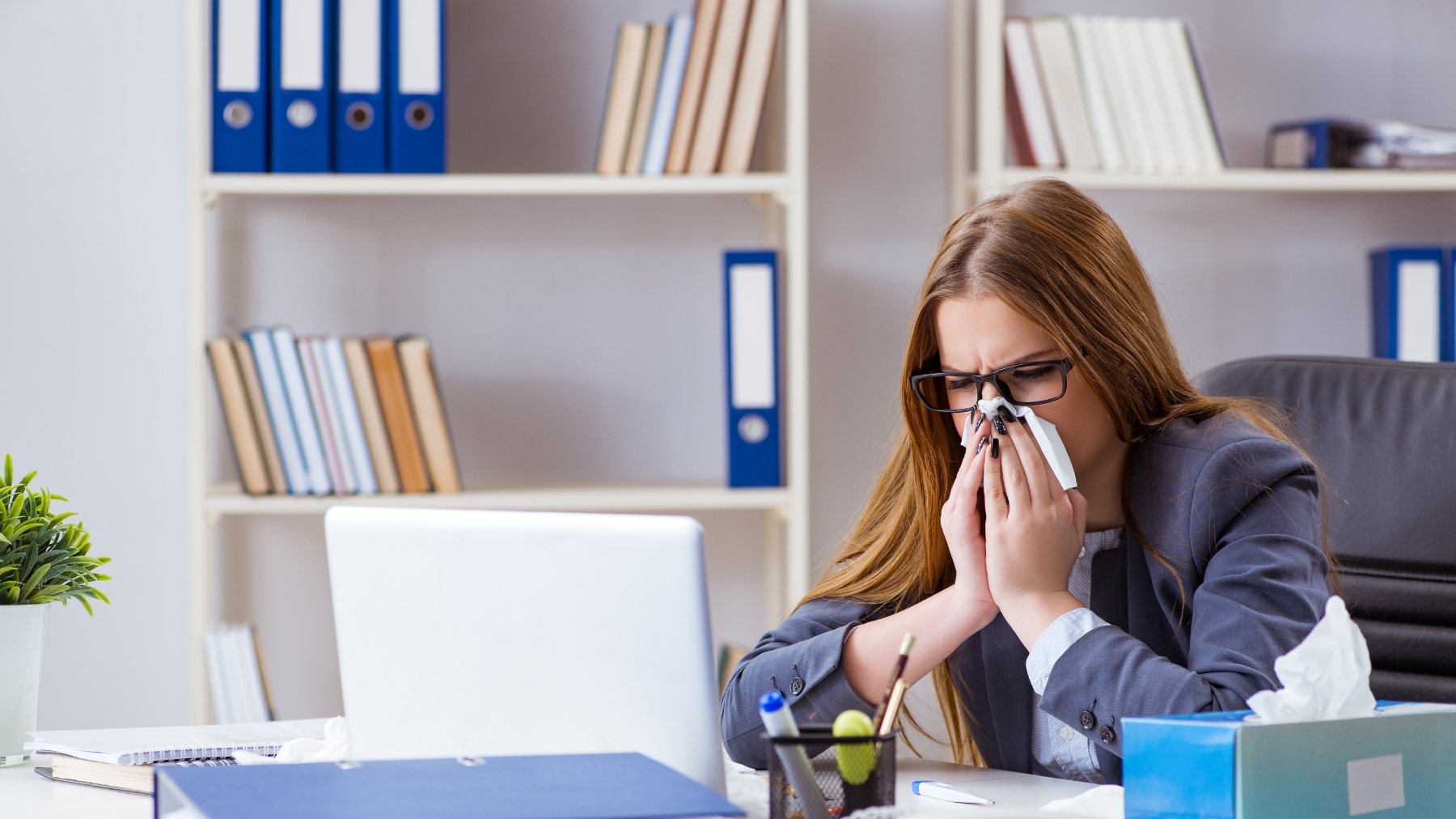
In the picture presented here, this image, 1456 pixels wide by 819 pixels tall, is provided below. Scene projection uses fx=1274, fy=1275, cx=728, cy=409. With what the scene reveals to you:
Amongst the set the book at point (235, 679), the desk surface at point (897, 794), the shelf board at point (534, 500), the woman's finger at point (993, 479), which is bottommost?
the book at point (235, 679)

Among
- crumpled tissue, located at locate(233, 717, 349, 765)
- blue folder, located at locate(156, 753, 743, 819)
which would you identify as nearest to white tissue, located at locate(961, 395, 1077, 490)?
blue folder, located at locate(156, 753, 743, 819)

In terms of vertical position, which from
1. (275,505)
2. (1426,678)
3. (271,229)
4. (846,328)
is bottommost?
(1426,678)

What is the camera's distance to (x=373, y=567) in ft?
2.65

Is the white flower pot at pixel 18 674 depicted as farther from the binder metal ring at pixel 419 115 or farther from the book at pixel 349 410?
the binder metal ring at pixel 419 115

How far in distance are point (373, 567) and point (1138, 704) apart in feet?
1.83

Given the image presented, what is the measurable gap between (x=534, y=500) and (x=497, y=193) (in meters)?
0.47

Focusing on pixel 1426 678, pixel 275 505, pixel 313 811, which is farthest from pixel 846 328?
pixel 313 811

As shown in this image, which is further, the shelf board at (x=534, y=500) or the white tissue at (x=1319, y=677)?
the shelf board at (x=534, y=500)

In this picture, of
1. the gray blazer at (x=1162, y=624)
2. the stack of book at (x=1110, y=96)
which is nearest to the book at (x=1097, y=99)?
the stack of book at (x=1110, y=96)

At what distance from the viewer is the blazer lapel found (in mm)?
1187

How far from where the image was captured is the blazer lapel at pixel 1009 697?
1.19m

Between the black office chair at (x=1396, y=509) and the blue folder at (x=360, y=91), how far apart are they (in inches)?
51.7

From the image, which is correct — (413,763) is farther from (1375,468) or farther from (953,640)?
(1375,468)

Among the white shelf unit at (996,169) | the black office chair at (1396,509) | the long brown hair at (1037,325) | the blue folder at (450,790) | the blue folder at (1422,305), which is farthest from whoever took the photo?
the blue folder at (1422,305)
